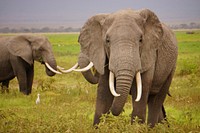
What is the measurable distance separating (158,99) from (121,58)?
2238mm

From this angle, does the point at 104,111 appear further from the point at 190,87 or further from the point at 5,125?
the point at 190,87

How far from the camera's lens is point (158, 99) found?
884 centimetres

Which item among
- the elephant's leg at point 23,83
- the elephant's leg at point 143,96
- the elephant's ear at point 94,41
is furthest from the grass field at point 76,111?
the elephant's ear at point 94,41

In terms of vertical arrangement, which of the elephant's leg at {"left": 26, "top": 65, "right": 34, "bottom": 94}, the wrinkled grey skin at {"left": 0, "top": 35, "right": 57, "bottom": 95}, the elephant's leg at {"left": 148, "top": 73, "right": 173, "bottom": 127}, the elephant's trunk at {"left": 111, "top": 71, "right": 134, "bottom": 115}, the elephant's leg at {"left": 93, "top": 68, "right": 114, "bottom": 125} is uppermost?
the elephant's trunk at {"left": 111, "top": 71, "right": 134, "bottom": 115}

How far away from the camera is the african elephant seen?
6.88m

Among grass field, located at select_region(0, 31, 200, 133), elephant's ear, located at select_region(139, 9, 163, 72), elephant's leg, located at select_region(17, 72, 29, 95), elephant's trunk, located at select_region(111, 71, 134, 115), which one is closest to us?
elephant's trunk, located at select_region(111, 71, 134, 115)

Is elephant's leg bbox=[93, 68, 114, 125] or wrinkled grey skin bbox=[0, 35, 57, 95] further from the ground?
elephant's leg bbox=[93, 68, 114, 125]

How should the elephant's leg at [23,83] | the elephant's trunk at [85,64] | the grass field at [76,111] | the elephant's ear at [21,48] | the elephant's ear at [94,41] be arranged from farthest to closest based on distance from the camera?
1. the elephant's ear at [21,48]
2. the elephant's leg at [23,83]
3. the elephant's trunk at [85,64]
4. the elephant's ear at [94,41]
5. the grass field at [76,111]

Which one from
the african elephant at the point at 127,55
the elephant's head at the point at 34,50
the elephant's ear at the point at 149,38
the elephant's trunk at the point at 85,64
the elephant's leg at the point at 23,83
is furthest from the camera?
the elephant's head at the point at 34,50

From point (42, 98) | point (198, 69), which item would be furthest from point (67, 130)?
point (198, 69)

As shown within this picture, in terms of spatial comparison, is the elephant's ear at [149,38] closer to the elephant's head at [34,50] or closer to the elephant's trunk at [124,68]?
the elephant's trunk at [124,68]

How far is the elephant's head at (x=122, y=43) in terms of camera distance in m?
6.84

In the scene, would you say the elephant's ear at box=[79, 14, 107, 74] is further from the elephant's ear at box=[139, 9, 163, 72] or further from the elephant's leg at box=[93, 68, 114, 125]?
the elephant's ear at box=[139, 9, 163, 72]

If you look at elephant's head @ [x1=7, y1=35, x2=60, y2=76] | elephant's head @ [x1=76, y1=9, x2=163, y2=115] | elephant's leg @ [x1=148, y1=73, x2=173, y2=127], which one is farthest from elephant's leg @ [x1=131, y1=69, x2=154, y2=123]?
elephant's head @ [x1=7, y1=35, x2=60, y2=76]
